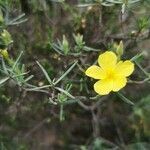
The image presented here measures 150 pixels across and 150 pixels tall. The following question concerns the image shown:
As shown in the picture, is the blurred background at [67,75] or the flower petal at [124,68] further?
the blurred background at [67,75]

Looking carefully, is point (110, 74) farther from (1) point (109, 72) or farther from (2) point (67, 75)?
(2) point (67, 75)

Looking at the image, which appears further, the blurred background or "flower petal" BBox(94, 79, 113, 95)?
the blurred background

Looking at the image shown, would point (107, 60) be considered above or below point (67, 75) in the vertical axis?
above

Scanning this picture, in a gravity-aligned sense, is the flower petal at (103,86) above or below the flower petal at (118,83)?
below

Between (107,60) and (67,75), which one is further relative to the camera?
(67,75)

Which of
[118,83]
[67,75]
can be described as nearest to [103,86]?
[118,83]

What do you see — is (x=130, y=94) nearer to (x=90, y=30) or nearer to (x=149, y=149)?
(x=149, y=149)
